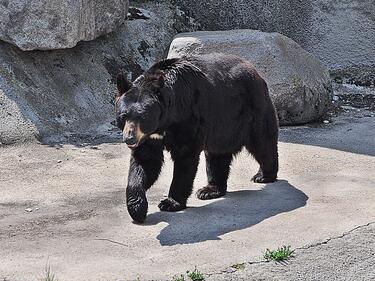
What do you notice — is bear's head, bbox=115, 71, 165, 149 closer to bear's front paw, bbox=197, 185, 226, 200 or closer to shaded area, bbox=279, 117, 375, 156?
bear's front paw, bbox=197, 185, 226, 200

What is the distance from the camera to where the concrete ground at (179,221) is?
6.04 meters

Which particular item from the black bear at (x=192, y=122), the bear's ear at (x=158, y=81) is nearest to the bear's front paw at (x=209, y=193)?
the black bear at (x=192, y=122)

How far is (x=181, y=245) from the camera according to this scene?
6.40m

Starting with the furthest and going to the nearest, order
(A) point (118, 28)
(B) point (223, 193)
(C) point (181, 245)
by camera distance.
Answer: (A) point (118, 28), (B) point (223, 193), (C) point (181, 245)

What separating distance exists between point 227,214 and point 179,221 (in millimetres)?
529

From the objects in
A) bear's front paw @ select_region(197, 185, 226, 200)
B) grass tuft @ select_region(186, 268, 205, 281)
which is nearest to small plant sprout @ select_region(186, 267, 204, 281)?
grass tuft @ select_region(186, 268, 205, 281)

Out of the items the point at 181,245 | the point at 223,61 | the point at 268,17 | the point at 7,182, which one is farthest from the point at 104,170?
the point at 268,17

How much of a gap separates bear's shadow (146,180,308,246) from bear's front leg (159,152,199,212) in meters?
0.08

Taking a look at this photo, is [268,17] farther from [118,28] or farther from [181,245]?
[181,245]

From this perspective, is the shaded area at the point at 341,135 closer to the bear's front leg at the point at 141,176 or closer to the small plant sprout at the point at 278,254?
the bear's front leg at the point at 141,176

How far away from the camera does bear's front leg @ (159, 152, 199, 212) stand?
23.4 ft

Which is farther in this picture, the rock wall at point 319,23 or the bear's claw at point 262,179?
the rock wall at point 319,23

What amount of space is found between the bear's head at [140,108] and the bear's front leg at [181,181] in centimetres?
37

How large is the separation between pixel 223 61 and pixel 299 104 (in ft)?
11.6
